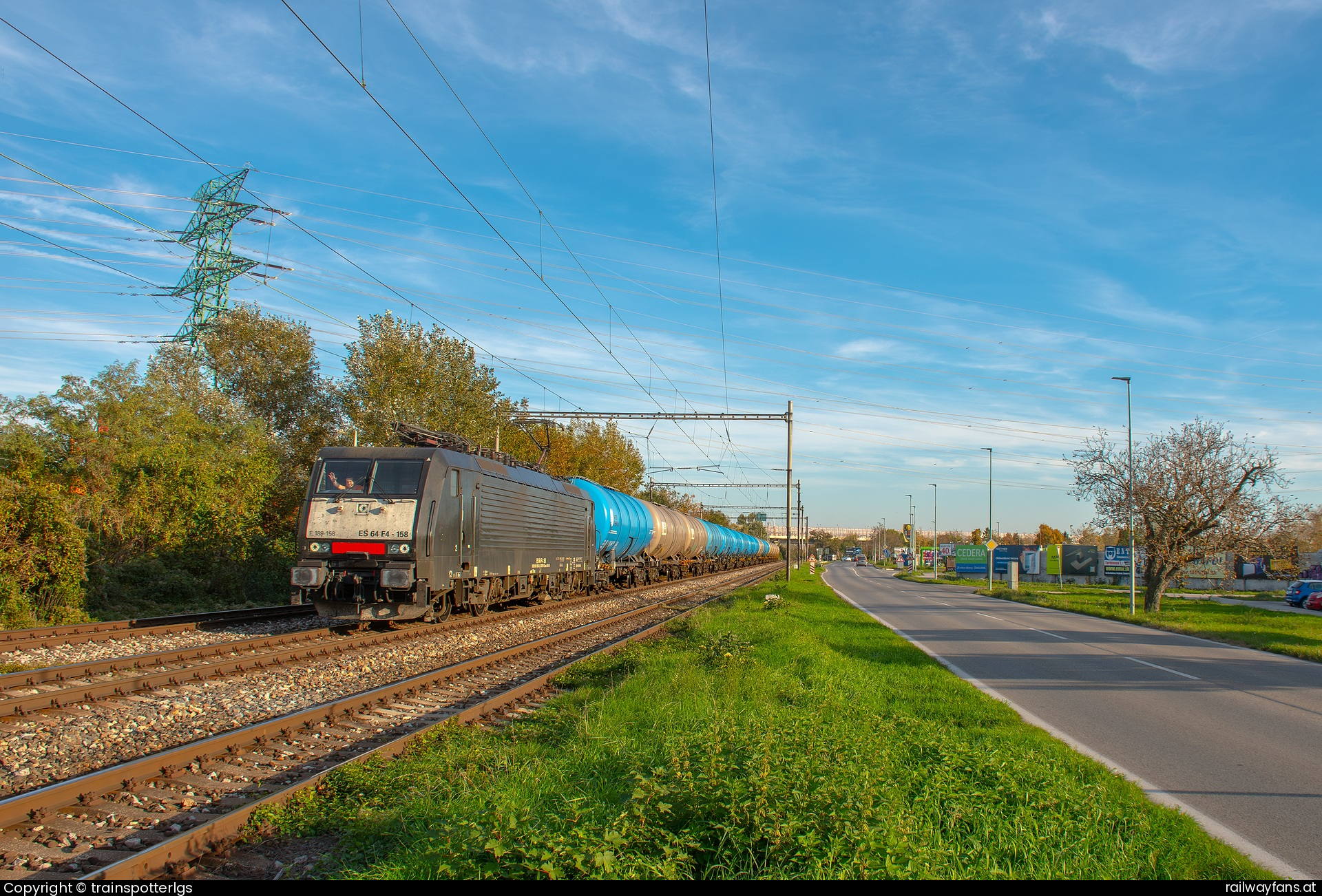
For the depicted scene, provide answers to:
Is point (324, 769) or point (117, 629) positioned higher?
point (324, 769)

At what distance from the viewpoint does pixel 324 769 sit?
632cm

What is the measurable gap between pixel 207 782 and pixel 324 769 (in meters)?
0.82

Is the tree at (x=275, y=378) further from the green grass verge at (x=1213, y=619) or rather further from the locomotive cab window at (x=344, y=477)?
the green grass verge at (x=1213, y=619)

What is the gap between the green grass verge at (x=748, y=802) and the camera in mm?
3867

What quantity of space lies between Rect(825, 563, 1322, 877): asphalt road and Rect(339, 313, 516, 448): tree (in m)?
16.9

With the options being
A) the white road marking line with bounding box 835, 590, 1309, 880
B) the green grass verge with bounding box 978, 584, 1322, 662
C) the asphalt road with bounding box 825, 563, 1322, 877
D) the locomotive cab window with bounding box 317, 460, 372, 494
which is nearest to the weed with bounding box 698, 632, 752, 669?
the white road marking line with bounding box 835, 590, 1309, 880

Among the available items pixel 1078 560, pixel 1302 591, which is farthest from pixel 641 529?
pixel 1078 560

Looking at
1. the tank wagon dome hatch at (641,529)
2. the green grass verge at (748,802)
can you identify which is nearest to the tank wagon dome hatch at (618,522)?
the tank wagon dome hatch at (641,529)

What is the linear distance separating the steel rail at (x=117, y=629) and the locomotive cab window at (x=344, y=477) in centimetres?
354

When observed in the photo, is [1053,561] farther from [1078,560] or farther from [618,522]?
[618,522]

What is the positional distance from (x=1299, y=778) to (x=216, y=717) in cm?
1006

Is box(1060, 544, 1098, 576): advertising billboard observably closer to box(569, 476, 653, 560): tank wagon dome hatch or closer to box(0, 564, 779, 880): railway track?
box(569, 476, 653, 560): tank wagon dome hatch

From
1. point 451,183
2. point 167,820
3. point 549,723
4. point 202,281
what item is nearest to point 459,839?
point 167,820

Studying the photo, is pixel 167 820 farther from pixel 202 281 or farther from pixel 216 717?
pixel 202 281
